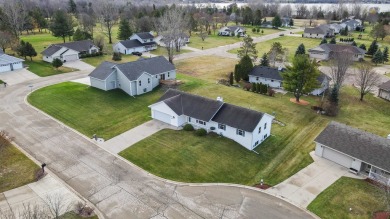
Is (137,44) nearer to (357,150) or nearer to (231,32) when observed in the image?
(231,32)

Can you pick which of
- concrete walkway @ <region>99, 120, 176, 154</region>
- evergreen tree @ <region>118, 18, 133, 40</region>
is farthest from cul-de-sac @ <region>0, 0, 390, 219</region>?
evergreen tree @ <region>118, 18, 133, 40</region>

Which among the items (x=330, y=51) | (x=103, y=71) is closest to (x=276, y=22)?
(x=330, y=51)

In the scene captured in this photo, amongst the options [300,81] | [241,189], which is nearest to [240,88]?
[300,81]

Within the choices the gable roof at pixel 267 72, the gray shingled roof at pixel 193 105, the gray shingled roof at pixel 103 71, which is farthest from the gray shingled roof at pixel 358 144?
the gray shingled roof at pixel 103 71

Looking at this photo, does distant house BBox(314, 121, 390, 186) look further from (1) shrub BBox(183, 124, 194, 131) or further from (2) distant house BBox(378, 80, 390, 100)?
(2) distant house BBox(378, 80, 390, 100)

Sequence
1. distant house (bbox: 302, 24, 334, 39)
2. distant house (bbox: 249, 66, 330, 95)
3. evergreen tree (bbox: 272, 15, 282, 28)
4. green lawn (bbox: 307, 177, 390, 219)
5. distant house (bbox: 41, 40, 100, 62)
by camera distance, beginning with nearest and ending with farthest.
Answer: green lawn (bbox: 307, 177, 390, 219) → distant house (bbox: 249, 66, 330, 95) → distant house (bbox: 41, 40, 100, 62) → distant house (bbox: 302, 24, 334, 39) → evergreen tree (bbox: 272, 15, 282, 28)

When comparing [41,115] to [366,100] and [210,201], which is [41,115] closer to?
[210,201]

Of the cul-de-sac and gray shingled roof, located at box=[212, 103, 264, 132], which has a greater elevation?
gray shingled roof, located at box=[212, 103, 264, 132]
